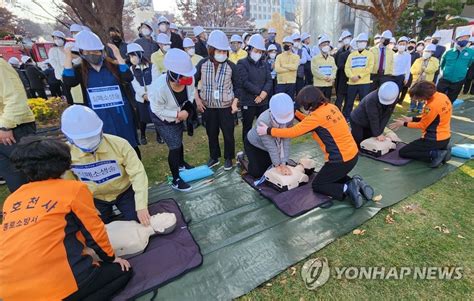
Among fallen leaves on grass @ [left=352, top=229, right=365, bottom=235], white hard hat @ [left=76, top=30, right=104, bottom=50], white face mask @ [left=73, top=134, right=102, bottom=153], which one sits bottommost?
fallen leaves on grass @ [left=352, top=229, right=365, bottom=235]

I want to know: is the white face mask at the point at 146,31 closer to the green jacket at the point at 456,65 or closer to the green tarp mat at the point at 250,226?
the green tarp mat at the point at 250,226

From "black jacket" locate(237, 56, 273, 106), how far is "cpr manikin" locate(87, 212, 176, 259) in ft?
7.86

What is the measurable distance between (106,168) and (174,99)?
1162mm

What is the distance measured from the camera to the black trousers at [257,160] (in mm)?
3391

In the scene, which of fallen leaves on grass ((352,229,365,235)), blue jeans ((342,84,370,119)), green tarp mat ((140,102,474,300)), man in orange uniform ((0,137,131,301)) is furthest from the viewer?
blue jeans ((342,84,370,119))

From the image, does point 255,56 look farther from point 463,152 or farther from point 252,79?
point 463,152

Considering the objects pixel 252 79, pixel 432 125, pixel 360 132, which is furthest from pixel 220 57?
pixel 432 125

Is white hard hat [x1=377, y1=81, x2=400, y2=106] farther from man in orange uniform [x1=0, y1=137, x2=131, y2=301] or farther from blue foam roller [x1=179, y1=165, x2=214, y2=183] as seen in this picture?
man in orange uniform [x1=0, y1=137, x2=131, y2=301]

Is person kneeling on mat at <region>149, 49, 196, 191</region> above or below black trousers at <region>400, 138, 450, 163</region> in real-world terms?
above

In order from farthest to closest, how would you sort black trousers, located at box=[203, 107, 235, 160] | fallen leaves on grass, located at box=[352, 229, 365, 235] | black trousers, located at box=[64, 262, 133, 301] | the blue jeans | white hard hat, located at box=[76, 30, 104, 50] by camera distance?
1. the blue jeans
2. black trousers, located at box=[203, 107, 235, 160]
3. white hard hat, located at box=[76, 30, 104, 50]
4. fallen leaves on grass, located at box=[352, 229, 365, 235]
5. black trousers, located at box=[64, 262, 133, 301]

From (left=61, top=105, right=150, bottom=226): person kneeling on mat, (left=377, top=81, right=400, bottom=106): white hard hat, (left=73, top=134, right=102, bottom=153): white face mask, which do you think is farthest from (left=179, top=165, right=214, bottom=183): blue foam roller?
(left=377, top=81, right=400, bottom=106): white hard hat

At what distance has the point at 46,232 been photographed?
138cm

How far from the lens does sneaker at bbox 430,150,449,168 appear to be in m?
3.47

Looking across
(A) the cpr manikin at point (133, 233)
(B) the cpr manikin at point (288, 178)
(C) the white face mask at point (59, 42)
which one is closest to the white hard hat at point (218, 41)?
(B) the cpr manikin at point (288, 178)
